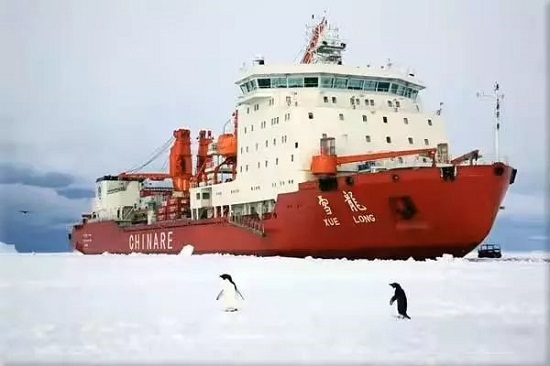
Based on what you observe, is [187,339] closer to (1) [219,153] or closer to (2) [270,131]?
(2) [270,131]

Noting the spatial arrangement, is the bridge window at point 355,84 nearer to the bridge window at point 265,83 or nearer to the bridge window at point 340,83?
the bridge window at point 340,83

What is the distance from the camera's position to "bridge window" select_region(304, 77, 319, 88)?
12.5 m

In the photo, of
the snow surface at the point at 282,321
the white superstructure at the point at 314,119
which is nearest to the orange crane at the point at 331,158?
the white superstructure at the point at 314,119

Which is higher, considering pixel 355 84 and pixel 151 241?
pixel 355 84

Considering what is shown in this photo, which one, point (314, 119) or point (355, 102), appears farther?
point (355, 102)

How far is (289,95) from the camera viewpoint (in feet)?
40.7

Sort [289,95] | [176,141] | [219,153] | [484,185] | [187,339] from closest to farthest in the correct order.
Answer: [187,339] → [484,185] → [289,95] → [219,153] → [176,141]

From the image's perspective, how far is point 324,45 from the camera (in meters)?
13.5

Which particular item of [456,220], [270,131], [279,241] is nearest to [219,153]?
[270,131]

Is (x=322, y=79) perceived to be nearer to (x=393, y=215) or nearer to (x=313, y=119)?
(x=313, y=119)

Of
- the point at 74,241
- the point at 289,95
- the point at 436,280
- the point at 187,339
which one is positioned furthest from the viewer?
the point at 74,241

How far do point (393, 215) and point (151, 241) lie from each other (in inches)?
301

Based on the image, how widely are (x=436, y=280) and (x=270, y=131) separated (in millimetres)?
5943

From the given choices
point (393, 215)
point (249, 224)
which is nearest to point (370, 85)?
point (249, 224)
